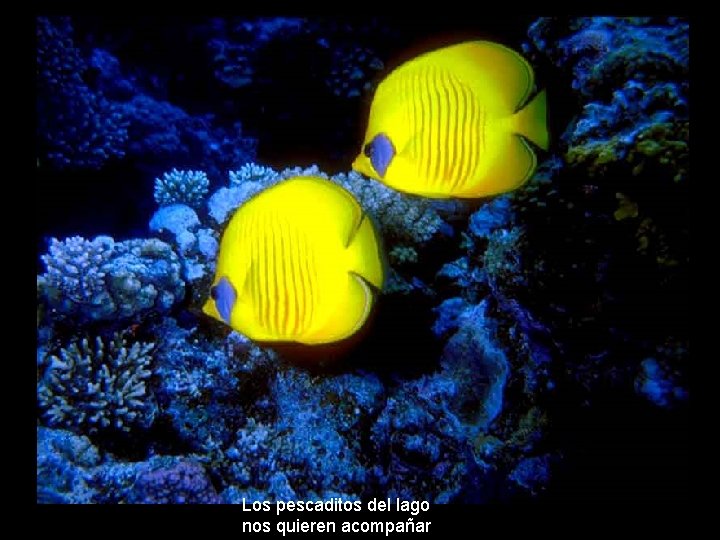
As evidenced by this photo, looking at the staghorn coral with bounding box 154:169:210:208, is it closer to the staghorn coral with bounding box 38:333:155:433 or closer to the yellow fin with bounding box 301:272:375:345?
the staghorn coral with bounding box 38:333:155:433

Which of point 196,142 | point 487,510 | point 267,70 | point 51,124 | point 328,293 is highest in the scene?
point 267,70

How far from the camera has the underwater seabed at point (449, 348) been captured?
1.92 m

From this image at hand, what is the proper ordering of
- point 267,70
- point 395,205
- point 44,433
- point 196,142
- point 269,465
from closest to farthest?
point 44,433, point 269,465, point 395,205, point 267,70, point 196,142

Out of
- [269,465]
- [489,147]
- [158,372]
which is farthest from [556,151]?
[158,372]

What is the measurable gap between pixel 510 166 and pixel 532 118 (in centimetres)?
18

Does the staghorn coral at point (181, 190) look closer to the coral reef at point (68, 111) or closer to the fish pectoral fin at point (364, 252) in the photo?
the coral reef at point (68, 111)

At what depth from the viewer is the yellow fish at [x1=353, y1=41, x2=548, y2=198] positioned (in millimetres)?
1677

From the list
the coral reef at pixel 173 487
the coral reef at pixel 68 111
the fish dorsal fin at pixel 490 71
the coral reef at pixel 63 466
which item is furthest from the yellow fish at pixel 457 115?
the coral reef at pixel 68 111

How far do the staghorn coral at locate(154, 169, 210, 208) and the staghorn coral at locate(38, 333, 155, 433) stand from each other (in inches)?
59.1

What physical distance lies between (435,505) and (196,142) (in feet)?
14.4

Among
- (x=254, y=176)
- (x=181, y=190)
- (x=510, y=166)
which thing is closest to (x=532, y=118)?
(x=510, y=166)

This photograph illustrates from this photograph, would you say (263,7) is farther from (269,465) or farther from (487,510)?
(487,510)

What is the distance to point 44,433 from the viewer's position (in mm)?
2398

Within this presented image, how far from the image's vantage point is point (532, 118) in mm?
1689
